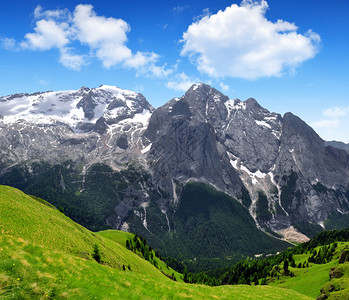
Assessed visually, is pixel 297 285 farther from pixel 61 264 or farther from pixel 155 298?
pixel 61 264

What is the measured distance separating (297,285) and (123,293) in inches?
3806

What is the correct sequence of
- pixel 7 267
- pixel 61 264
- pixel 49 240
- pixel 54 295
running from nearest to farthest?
pixel 54 295
pixel 7 267
pixel 61 264
pixel 49 240

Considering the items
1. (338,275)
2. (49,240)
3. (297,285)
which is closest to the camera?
(49,240)

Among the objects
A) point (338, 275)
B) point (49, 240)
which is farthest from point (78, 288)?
point (338, 275)

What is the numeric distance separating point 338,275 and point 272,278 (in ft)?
150

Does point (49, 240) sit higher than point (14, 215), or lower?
lower

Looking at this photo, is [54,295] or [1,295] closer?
[1,295]

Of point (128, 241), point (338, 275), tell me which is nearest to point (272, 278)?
point (338, 275)

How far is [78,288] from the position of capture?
22.5 meters

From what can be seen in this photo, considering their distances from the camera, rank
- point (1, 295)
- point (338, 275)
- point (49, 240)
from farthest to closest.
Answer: point (338, 275)
point (49, 240)
point (1, 295)

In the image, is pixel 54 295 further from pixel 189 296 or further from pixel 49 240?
pixel 49 240

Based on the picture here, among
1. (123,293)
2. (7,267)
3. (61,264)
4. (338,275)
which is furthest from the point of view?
(338,275)

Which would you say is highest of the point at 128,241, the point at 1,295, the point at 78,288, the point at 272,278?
the point at 1,295

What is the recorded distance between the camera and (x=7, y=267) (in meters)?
22.0
